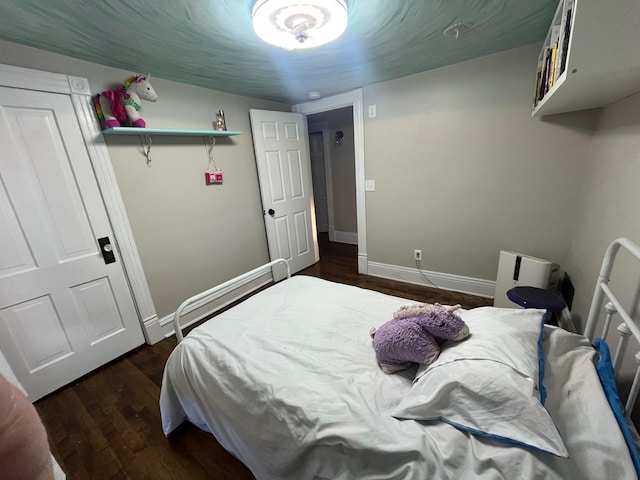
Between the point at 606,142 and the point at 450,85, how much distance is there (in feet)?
3.95

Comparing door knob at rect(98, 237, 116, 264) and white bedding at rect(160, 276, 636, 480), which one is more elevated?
door knob at rect(98, 237, 116, 264)

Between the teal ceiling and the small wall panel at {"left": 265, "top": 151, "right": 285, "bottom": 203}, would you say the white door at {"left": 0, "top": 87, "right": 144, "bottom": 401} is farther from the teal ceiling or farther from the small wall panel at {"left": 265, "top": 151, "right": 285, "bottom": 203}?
the small wall panel at {"left": 265, "top": 151, "right": 285, "bottom": 203}

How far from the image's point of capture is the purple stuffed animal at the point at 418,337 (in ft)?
3.20

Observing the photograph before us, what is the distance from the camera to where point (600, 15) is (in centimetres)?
88

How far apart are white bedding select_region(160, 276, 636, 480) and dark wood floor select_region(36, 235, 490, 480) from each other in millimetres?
134

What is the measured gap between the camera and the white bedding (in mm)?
674

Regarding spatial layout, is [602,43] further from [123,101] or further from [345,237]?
[345,237]

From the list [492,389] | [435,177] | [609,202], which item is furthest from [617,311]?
[435,177]

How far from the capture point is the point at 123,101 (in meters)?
1.79

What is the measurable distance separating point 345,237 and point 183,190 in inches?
119

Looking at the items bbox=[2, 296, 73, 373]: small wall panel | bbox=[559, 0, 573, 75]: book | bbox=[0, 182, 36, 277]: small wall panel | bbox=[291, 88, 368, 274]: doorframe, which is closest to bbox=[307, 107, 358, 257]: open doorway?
bbox=[291, 88, 368, 274]: doorframe

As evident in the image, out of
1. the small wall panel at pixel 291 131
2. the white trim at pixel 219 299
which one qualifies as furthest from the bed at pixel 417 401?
the small wall panel at pixel 291 131

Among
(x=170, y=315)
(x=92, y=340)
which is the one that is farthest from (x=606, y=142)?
(x=92, y=340)

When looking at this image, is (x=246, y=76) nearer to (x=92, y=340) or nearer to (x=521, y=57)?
(x=521, y=57)
